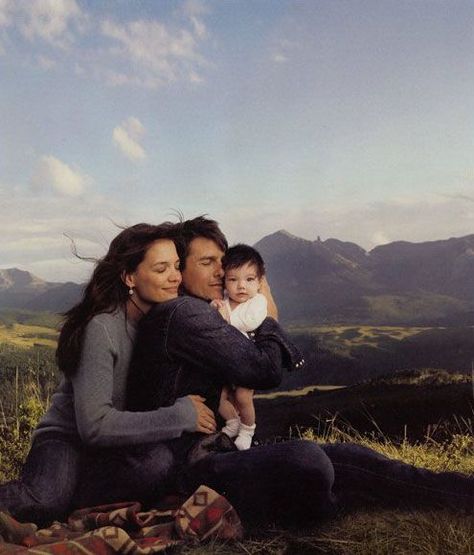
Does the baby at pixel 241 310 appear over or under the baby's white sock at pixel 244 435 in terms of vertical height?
over

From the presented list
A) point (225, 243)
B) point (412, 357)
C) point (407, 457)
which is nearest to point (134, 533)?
point (225, 243)

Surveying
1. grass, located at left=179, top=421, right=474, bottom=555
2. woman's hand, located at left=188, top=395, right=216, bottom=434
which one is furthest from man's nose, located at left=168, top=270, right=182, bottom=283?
grass, located at left=179, top=421, right=474, bottom=555

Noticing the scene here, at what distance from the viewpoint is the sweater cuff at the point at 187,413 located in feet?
12.6

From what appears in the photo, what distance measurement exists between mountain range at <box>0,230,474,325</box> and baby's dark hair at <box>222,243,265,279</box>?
92.7 meters

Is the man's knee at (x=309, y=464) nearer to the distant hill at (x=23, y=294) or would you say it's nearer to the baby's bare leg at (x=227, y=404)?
the baby's bare leg at (x=227, y=404)

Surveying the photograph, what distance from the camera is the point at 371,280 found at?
477ft

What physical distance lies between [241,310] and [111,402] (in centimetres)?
116

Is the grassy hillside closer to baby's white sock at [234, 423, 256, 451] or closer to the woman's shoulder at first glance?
baby's white sock at [234, 423, 256, 451]

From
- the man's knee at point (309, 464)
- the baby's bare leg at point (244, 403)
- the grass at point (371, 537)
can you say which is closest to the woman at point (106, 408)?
the baby's bare leg at point (244, 403)

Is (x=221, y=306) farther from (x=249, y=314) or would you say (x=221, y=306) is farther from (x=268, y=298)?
(x=268, y=298)

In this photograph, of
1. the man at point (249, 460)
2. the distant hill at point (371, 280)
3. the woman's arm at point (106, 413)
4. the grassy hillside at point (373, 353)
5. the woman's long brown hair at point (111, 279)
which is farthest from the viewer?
the distant hill at point (371, 280)

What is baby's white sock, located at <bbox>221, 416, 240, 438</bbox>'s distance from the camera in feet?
14.9

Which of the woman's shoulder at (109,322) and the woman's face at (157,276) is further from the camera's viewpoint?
the woman's face at (157,276)

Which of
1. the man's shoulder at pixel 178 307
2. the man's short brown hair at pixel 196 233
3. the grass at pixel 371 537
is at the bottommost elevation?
the grass at pixel 371 537
